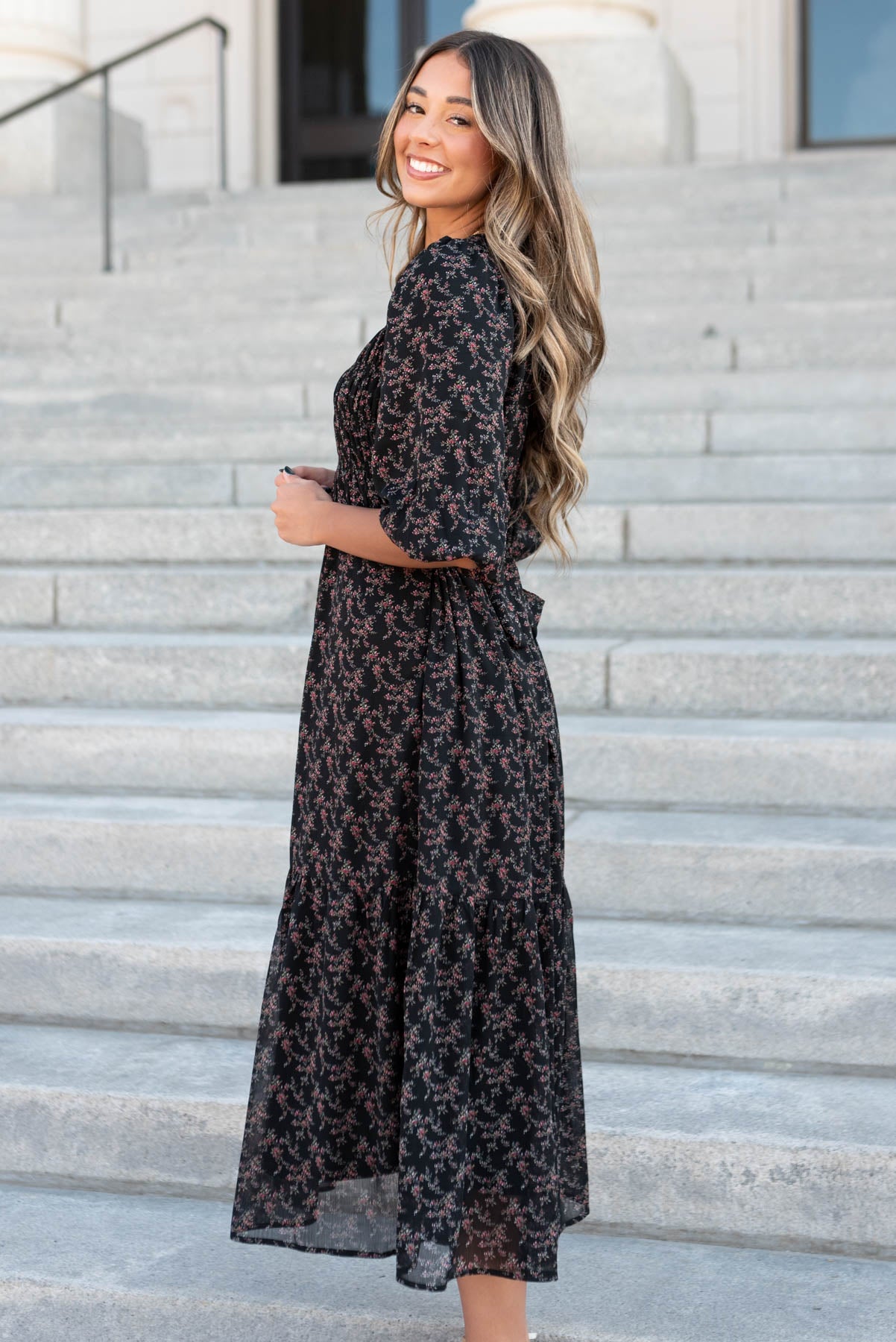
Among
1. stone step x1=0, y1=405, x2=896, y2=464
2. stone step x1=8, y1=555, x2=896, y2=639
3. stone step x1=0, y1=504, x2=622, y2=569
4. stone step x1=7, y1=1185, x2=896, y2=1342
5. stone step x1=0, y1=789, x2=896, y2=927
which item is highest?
stone step x1=0, y1=405, x2=896, y2=464

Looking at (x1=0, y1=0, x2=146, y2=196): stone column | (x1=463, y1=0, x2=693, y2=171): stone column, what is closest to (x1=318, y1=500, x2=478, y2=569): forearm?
(x1=463, y1=0, x2=693, y2=171): stone column

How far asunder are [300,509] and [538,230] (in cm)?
48

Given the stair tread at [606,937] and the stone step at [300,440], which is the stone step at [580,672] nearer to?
the stair tread at [606,937]

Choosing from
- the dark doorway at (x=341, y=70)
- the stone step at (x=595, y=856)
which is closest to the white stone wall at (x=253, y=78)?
the dark doorway at (x=341, y=70)

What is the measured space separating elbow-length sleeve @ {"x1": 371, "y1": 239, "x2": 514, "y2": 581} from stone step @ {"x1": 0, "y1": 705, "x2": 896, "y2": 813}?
1.91 metres

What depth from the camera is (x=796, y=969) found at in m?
3.04

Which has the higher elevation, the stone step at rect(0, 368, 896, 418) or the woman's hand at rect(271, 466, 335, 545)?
the stone step at rect(0, 368, 896, 418)

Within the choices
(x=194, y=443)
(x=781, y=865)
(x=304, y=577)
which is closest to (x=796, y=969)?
(x=781, y=865)

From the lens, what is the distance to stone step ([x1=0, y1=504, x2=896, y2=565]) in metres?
4.61

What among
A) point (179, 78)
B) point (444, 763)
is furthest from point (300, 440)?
point (179, 78)

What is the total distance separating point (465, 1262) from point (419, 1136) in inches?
9.1

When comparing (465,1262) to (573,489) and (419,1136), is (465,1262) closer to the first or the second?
(419,1136)

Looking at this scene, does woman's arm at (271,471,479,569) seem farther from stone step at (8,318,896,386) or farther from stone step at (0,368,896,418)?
stone step at (8,318,896,386)

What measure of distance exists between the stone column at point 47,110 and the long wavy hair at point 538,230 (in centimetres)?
899
